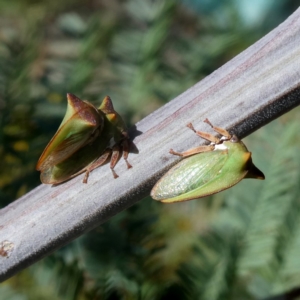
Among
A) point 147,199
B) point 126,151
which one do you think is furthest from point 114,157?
point 147,199

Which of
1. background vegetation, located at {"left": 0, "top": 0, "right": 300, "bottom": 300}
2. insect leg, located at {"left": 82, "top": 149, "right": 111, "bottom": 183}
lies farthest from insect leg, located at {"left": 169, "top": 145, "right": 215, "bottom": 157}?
background vegetation, located at {"left": 0, "top": 0, "right": 300, "bottom": 300}

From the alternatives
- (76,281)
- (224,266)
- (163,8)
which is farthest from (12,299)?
(163,8)

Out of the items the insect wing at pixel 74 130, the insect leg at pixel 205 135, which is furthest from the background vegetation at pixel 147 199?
the insect leg at pixel 205 135

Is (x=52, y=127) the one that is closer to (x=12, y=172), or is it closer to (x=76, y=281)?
(x=12, y=172)

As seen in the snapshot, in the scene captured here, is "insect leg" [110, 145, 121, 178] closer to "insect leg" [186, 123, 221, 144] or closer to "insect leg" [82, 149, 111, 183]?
"insect leg" [82, 149, 111, 183]

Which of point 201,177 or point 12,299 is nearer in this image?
point 201,177

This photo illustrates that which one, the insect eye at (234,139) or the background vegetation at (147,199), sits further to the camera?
the background vegetation at (147,199)

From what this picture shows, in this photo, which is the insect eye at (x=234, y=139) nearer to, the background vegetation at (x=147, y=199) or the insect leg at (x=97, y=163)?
the insect leg at (x=97, y=163)
